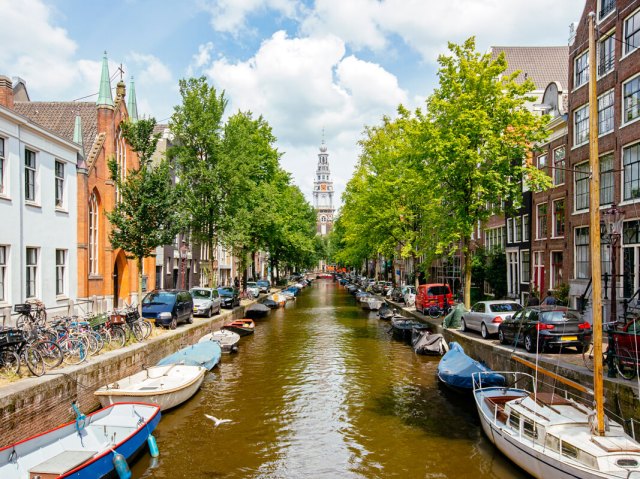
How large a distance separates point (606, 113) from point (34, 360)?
2441cm

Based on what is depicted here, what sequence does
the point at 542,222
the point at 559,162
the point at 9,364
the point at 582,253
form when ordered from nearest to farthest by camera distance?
the point at 9,364 < the point at 582,253 < the point at 559,162 < the point at 542,222

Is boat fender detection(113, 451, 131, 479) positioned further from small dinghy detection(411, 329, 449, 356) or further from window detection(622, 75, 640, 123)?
window detection(622, 75, 640, 123)

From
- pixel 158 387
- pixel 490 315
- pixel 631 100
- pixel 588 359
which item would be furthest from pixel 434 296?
pixel 158 387

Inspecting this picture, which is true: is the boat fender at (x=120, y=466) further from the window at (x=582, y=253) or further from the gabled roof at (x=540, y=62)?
the gabled roof at (x=540, y=62)

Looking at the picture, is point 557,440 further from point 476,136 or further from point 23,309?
point 476,136

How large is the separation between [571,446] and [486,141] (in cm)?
1801

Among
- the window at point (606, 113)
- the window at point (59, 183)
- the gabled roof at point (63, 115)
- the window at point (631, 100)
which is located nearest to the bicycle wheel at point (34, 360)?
the window at point (59, 183)

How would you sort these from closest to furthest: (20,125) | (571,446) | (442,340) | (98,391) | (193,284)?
(571,446) → (98,391) → (20,125) → (442,340) → (193,284)

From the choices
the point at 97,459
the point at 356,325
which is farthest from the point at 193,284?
the point at 97,459

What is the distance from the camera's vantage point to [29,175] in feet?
70.1

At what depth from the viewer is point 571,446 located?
29.7 feet

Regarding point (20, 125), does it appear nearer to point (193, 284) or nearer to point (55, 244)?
point (55, 244)

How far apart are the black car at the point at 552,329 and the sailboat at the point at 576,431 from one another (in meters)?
4.71

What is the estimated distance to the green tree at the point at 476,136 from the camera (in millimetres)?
23734
